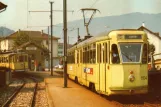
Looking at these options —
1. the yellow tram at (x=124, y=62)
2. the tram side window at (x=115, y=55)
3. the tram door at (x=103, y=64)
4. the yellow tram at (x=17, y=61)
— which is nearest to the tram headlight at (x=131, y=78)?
the yellow tram at (x=124, y=62)

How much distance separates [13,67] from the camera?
46.3 meters

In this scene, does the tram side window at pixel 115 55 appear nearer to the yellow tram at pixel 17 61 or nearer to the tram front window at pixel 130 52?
the tram front window at pixel 130 52

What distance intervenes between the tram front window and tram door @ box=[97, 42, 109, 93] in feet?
3.12

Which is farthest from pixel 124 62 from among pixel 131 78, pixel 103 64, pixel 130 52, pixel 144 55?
pixel 103 64

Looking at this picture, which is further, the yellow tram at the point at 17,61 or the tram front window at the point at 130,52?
the yellow tram at the point at 17,61

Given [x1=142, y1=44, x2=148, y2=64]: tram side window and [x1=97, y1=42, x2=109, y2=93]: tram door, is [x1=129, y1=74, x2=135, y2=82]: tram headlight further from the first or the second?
[x1=97, y1=42, x2=109, y2=93]: tram door

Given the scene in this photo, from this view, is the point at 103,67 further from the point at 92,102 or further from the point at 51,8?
the point at 51,8

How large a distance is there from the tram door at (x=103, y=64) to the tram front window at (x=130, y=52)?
95 centimetres

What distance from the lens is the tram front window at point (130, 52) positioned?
15.5 metres

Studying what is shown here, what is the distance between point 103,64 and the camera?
55.1 feet

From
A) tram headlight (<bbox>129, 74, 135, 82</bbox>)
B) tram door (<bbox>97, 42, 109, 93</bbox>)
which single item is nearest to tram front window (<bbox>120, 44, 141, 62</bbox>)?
tram headlight (<bbox>129, 74, 135, 82</bbox>)

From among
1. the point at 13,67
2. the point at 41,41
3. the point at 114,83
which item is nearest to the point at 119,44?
the point at 114,83

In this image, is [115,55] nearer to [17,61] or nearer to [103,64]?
[103,64]

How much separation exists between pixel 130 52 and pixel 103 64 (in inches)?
68.2
